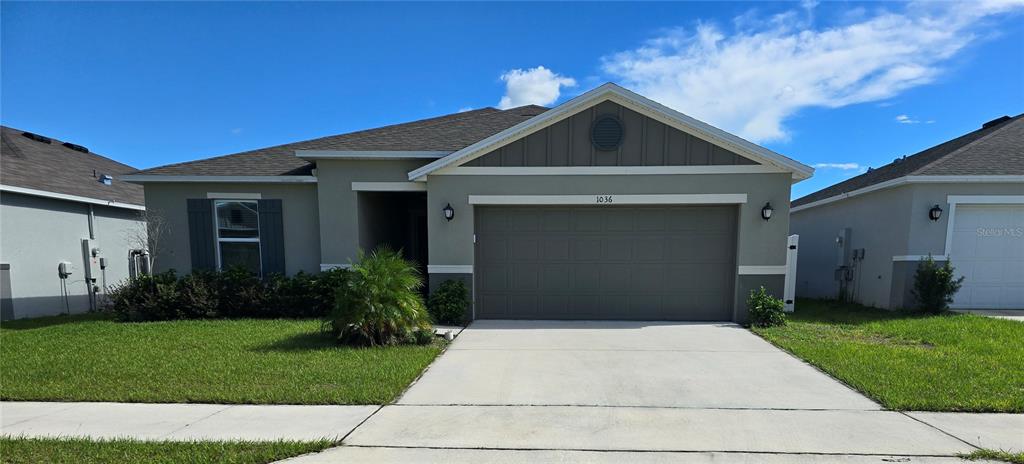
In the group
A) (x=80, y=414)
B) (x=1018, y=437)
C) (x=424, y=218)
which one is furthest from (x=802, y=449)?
(x=424, y=218)

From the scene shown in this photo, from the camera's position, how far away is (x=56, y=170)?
1106 cm

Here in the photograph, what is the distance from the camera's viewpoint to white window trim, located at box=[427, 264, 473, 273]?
780 centimetres

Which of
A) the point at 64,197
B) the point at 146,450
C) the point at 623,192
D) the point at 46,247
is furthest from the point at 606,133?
the point at 46,247

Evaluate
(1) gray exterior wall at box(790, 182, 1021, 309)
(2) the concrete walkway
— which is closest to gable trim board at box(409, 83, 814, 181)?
(1) gray exterior wall at box(790, 182, 1021, 309)

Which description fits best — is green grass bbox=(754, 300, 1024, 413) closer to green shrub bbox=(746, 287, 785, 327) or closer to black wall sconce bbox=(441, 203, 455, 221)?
green shrub bbox=(746, 287, 785, 327)

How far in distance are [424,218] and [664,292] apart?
6.56m

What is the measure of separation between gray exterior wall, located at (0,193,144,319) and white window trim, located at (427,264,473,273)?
30.6 feet

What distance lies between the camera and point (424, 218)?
37.5 feet

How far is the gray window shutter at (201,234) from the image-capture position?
8859 mm

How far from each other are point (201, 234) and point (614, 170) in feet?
28.7

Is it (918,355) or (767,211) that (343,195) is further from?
(918,355)

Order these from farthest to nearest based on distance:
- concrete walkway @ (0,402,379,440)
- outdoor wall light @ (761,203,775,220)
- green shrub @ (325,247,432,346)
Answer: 1. outdoor wall light @ (761,203,775,220)
2. green shrub @ (325,247,432,346)
3. concrete walkway @ (0,402,379,440)

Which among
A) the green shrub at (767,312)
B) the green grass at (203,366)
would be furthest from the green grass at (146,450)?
the green shrub at (767,312)

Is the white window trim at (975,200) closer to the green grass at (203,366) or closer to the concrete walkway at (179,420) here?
the green grass at (203,366)
